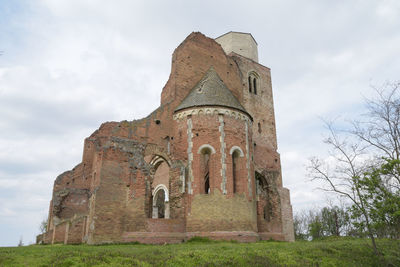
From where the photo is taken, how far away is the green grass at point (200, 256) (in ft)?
30.0

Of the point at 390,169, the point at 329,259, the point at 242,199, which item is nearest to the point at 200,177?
the point at 242,199

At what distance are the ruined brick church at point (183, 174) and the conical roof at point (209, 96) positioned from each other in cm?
7

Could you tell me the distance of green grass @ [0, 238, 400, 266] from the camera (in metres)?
9.15

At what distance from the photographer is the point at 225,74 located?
83.6ft

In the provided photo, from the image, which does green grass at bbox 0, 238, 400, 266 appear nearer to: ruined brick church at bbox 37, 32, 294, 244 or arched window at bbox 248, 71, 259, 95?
ruined brick church at bbox 37, 32, 294, 244

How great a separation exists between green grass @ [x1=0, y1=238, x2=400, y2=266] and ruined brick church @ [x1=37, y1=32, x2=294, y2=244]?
456 cm

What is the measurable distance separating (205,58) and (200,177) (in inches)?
389

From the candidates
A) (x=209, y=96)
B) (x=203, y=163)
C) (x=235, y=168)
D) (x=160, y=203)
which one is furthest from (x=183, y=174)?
(x=160, y=203)

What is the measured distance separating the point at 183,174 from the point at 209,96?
5395mm

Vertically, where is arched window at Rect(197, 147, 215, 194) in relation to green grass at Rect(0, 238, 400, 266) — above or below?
above

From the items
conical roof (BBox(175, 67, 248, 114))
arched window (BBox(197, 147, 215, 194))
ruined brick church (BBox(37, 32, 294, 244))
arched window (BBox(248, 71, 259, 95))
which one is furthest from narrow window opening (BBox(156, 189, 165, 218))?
arched window (BBox(248, 71, 259, 95))

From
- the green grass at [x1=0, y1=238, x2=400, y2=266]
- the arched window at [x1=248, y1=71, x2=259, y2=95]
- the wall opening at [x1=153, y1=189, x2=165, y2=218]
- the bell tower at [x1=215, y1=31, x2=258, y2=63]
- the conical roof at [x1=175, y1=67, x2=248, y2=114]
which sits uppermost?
the bell tower at [x1=215, y1=31, x2=258, y2=63]

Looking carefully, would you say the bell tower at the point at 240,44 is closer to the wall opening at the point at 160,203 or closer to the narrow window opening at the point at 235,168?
the narrow window opening at the point at 235,168

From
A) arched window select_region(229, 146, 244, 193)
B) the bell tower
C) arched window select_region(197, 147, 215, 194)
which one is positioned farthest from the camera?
the bell tower
